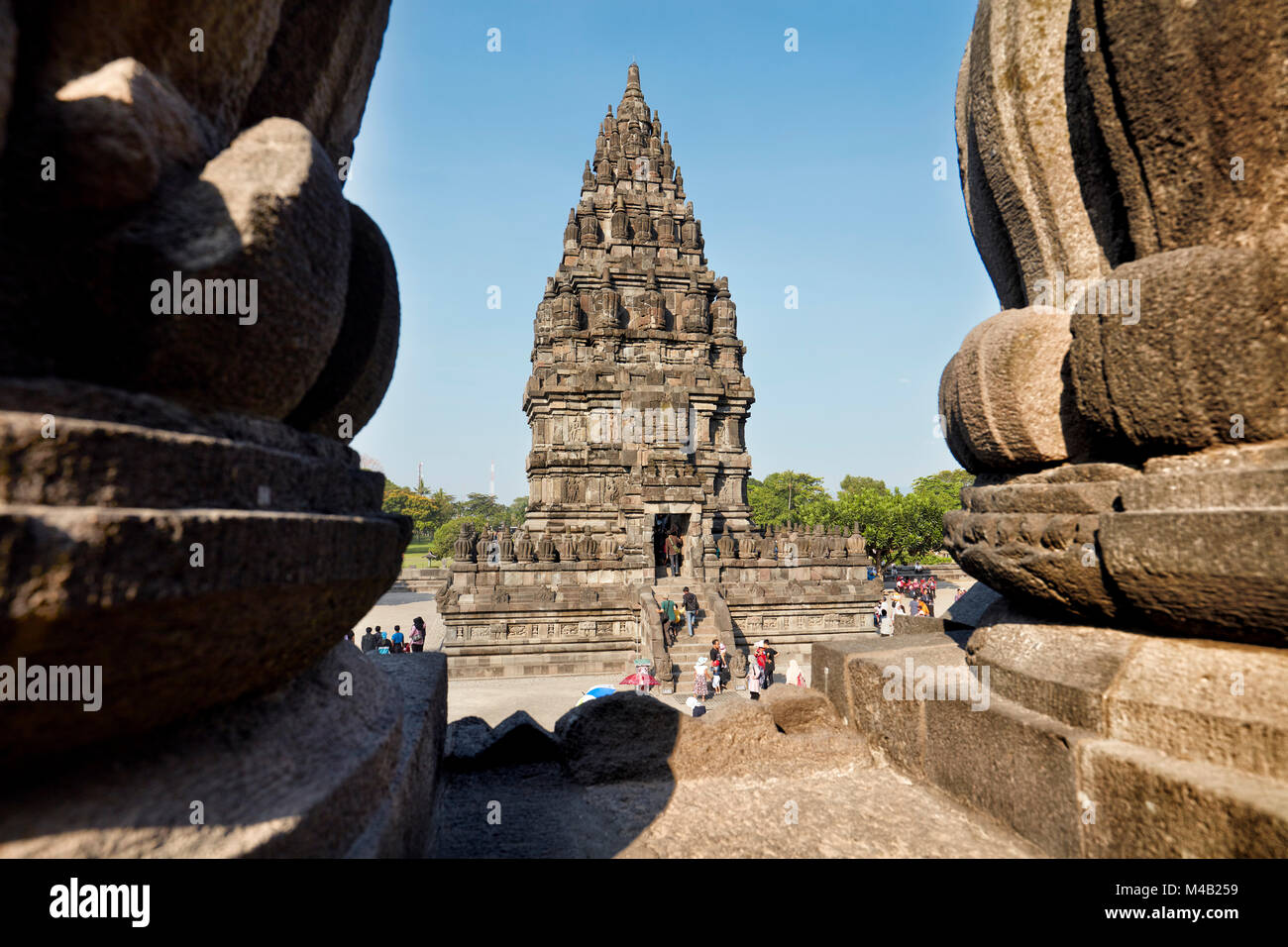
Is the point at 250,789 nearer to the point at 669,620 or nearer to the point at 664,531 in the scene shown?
the point at 669,620

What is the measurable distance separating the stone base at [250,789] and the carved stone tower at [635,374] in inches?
691

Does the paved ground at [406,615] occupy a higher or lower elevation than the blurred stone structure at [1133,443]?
lower

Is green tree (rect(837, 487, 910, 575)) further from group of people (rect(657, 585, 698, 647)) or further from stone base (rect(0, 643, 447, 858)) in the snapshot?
stone base (rect(0, 643, 447, 858))

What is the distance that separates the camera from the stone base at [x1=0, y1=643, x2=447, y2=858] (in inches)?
47.9

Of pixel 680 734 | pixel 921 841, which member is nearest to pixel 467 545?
pixel 680 734

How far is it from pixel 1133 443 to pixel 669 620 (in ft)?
45.3

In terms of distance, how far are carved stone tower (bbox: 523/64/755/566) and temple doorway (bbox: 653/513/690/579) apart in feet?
0.50

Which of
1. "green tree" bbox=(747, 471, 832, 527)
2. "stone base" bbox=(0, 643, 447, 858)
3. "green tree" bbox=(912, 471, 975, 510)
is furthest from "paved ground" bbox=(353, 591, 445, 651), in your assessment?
"green tree" bbox=(747, 471, 832, 527)

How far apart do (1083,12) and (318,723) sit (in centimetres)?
368

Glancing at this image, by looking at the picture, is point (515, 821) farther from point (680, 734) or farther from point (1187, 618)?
point (1187, 618)

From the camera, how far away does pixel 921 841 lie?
2574mm

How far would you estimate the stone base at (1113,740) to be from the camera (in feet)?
6.18

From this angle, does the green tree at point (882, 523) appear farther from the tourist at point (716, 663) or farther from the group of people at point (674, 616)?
the tourist at point (716, 663)

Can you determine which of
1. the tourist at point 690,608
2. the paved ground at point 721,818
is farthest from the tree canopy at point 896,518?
the paved ground at point 721,818
